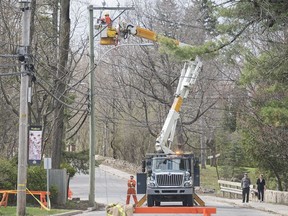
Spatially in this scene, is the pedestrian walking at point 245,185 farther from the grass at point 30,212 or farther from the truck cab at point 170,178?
the grass at point 30,212

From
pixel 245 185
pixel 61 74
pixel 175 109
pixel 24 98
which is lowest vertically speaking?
pixel 245 185

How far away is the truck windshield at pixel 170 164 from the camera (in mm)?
27922

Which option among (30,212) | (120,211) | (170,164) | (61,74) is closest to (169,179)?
(170,164)

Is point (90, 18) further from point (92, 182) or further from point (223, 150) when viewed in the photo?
point (223, 150)

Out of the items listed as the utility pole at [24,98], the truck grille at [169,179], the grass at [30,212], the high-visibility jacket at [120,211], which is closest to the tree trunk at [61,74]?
the grass at [30,212]

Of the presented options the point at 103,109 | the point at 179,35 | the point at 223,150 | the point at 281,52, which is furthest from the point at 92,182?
the point at 103,109

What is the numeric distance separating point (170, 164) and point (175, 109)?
9.40 feet

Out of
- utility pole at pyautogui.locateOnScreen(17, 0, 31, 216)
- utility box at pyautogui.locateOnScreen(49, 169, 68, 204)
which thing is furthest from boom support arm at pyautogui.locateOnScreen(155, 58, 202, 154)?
utility pole at pyautogui.locateOnScreen(17, 0, 31, 216)

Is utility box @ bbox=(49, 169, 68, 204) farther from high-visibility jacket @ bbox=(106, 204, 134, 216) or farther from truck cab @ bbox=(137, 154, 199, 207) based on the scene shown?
high-visibility jacket @ bbox=(106, 204, 134, 216)

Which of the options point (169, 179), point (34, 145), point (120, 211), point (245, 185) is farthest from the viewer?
point (245, 185)

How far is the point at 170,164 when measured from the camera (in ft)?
91.8

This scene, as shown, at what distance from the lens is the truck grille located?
27516 mm

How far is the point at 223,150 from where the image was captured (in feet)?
193

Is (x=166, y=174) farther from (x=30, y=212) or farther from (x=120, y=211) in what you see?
(x=120, y=211)
